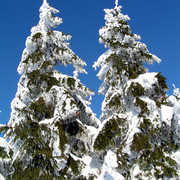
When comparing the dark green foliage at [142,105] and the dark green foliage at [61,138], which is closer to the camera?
the dark green foliage at [61,138]

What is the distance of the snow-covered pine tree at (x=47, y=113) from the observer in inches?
363

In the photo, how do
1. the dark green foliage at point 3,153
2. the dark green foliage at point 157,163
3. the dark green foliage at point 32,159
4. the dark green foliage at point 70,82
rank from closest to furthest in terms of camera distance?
the dark green foliage at point 3,153, the dark green foliage at point 157,163, the dark green foliage at point 32,159, the dark green foliage at point 70,82

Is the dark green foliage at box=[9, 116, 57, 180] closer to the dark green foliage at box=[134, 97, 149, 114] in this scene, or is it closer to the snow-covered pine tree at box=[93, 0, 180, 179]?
the snow-covered pine tree at box=[93, 0, 180, 179]

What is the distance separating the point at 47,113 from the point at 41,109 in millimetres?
781

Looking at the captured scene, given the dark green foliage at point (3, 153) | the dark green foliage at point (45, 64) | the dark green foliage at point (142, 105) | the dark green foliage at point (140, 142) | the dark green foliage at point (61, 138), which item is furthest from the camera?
the dark green foliage at point (45, 64)

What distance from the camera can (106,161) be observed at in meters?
9.65

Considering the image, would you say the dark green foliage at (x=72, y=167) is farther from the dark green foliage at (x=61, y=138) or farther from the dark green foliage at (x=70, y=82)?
the dark green foliage at (x=70, y=82)

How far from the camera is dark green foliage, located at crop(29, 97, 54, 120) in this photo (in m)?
11.7

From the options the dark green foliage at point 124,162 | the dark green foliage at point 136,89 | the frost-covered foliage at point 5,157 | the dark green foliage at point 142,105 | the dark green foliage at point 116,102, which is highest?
the dark green foliage at point 136,89

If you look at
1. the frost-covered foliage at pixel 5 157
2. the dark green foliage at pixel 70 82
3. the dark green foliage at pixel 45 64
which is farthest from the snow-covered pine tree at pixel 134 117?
the frost-covered foliage at pixel 5 157

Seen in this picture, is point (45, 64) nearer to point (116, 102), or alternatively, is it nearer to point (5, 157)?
point (116, 102)

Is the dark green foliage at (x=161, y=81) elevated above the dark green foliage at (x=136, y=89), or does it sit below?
above

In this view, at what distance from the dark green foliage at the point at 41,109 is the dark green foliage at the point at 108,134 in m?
3.29

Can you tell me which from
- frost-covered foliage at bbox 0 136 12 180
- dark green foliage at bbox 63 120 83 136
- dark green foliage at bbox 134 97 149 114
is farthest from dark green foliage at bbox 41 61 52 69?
dark green foliage at bbox 134 97 149 114
